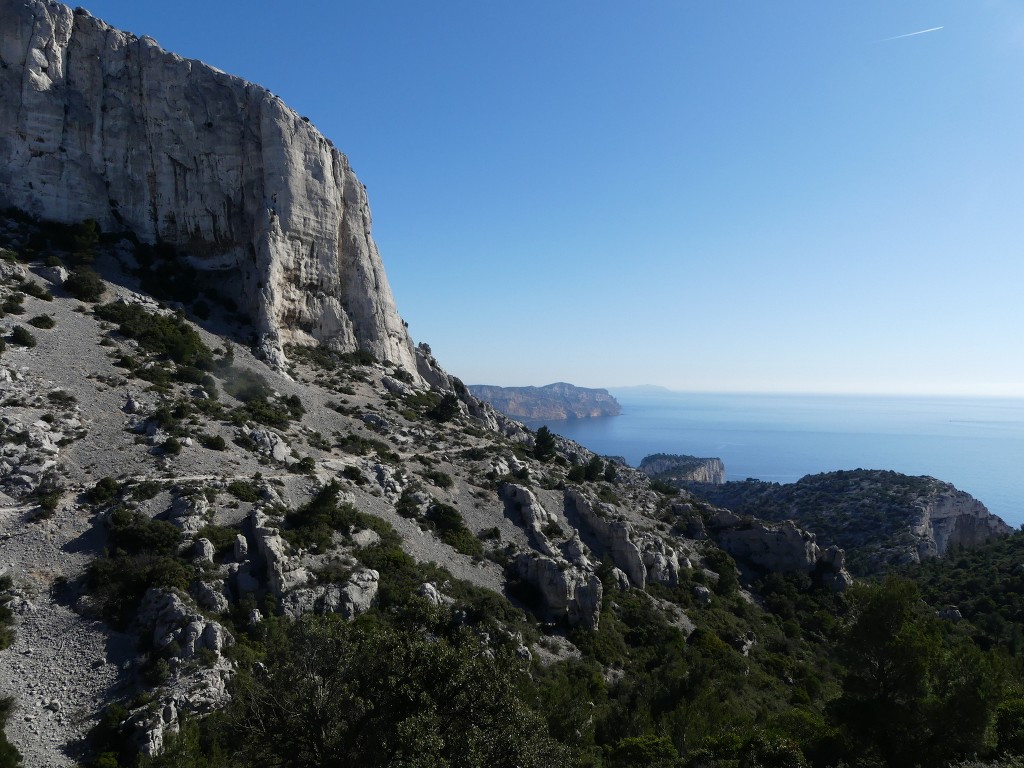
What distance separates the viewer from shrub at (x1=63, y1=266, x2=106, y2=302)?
115 feet

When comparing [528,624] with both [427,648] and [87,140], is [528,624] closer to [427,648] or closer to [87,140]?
[427,648]

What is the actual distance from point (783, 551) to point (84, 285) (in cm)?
5021

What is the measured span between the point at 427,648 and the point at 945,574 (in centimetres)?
4922

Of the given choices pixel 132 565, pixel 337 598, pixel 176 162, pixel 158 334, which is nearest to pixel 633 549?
pixel 337 598

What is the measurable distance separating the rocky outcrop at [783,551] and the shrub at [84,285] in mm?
46063

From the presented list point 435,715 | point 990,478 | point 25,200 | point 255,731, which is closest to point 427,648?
point 435,715

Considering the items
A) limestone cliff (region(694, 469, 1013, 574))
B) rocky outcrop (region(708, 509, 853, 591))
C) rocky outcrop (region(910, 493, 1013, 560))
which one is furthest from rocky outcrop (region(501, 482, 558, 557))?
rocky outcrop (region(910, 493, 1013, 560))

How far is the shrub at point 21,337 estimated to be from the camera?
28.0 m

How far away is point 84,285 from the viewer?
3506 centimetres

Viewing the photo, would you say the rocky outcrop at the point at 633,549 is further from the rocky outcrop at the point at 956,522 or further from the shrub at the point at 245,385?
the rocky outcrop at the point at 956,522

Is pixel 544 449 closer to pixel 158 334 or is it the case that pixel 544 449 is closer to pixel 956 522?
pixel 158 334

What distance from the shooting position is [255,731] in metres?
10.3

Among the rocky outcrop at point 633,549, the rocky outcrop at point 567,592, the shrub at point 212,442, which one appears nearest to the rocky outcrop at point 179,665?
the shrub at point 212,442

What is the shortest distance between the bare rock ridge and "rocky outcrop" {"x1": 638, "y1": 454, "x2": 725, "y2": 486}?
71434mm
